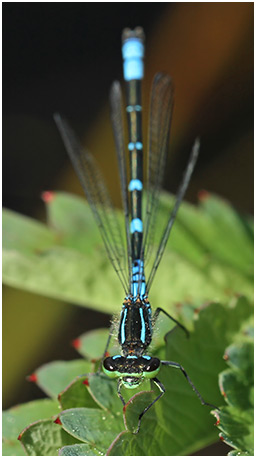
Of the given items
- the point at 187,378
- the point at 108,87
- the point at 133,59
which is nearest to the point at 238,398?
the point at 187,378

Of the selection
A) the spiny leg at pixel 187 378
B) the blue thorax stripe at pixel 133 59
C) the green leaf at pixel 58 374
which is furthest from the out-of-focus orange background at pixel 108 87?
the spiny leg at pixel 187 378

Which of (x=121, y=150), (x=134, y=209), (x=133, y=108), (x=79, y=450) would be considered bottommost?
(x=79, y=450)

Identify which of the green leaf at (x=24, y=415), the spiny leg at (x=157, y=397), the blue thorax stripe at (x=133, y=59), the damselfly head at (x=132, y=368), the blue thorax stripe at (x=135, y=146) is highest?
the blue thorax stripe at (x=133, y=59)

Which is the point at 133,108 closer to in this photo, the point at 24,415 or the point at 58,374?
the point at 58,374

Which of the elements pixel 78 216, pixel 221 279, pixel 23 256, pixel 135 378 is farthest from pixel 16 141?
pixel 135 378

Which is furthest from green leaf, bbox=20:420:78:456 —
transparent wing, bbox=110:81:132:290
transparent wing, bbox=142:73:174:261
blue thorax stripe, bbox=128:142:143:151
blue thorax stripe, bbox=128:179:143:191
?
blue thorax stripe, bbox=128:142:143:151

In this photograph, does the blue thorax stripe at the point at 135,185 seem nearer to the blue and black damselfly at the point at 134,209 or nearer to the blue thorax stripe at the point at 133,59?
the blue and black damselfly at the point at 134,209

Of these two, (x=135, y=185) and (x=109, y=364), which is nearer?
(x=109, y=364)
